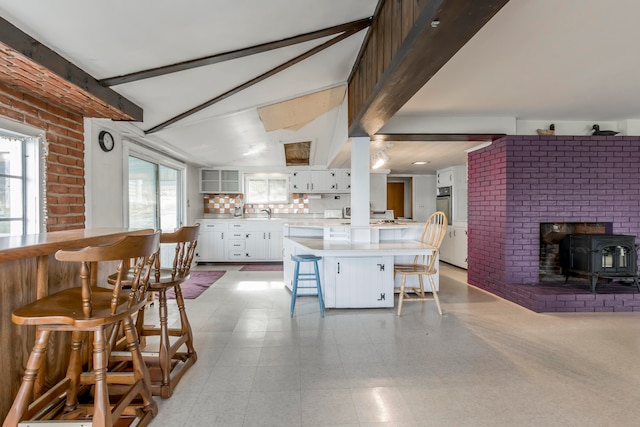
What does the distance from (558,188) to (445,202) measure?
261cm

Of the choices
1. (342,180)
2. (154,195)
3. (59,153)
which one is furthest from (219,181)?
(59,153)

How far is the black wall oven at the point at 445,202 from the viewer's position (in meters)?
6.38

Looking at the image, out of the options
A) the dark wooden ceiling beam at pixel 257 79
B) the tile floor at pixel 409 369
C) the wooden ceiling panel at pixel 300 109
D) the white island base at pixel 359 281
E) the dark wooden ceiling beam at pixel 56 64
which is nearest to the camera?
the dark wooden ceiling beam at pixel 56 64

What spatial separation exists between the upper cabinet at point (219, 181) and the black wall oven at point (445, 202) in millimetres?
4381

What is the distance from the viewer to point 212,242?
250 inches

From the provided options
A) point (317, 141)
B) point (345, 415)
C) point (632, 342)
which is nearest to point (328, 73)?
point (317, 141)

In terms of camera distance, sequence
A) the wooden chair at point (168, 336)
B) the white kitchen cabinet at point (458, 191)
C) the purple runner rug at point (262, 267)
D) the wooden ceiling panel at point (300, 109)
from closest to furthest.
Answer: the wooden chair at point (168, 336)
the wooden ceiling panel at point (300, 109)
the purple runner rug at point (262, 267)
the white kitchen cabinet at point (458, 191)

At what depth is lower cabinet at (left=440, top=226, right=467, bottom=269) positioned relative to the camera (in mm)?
5773

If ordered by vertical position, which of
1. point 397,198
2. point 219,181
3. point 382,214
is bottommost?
point 382,214

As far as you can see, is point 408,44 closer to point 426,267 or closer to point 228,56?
point 228,56

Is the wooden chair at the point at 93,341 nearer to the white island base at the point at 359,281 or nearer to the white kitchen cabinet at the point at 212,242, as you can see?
the white island base at the point at 359,281

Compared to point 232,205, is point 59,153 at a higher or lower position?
higher

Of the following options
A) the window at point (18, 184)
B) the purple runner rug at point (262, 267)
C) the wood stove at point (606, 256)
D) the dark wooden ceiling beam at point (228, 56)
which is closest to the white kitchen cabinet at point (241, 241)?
the purple runner rug at point (262, 267)

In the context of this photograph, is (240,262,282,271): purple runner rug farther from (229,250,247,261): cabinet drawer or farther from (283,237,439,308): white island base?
(283,237,439,308): white island base
